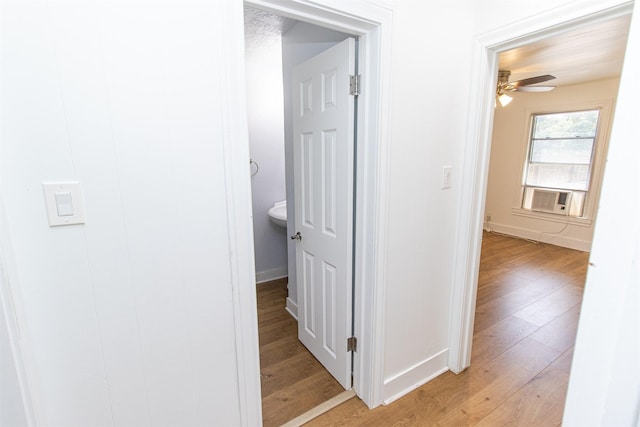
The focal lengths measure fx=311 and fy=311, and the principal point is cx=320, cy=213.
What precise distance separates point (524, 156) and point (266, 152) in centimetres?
420

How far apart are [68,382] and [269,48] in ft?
8.45

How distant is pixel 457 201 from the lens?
183 centimetres

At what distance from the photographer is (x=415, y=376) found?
1900 mm

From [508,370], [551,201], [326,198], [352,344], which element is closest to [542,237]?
[551,201]

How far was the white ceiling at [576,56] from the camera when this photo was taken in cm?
231

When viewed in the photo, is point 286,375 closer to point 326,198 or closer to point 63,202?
point 326,198

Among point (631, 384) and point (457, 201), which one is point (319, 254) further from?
point (631, 384)

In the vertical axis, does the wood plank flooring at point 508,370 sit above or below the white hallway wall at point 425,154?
below

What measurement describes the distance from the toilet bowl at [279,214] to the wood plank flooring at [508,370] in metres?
1.63

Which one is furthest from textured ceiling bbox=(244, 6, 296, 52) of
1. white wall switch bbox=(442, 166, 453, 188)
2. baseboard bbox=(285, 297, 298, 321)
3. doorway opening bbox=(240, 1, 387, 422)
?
baseboard bbox=(285, 297, 298, 321)

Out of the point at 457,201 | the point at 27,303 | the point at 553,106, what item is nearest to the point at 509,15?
the point at 457,201

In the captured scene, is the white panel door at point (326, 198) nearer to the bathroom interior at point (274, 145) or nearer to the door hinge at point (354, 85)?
the door hinge at point (354, 85)

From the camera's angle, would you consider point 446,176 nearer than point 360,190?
No

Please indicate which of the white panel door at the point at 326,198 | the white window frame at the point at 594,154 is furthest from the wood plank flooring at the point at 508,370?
the white window frame at the point at 594,154
